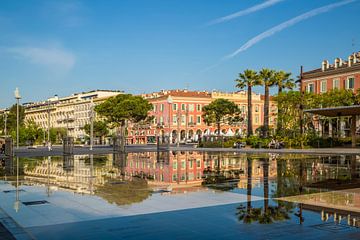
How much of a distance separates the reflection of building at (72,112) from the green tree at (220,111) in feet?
133

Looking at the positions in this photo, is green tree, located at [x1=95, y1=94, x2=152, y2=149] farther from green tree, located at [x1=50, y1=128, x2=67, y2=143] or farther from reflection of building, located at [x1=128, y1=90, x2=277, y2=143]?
green tree, located at [x1=50, y1=128, x2=67, y2=143]

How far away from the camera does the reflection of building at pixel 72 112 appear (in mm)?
130750

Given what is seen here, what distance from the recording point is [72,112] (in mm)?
138250

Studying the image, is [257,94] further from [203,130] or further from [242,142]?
[242,142]

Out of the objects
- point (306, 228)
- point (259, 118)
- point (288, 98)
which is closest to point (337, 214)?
point (306, 228)

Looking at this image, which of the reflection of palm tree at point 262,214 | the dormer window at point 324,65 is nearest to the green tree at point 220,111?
the dormer window at point 324,65

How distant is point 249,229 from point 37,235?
12.6 ft

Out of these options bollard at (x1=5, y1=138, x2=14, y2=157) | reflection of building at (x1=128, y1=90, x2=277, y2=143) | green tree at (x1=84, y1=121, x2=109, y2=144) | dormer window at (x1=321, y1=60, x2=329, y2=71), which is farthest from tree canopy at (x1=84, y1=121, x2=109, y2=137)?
bollard at (x1=5, y1=138, x2=14, y2=157)

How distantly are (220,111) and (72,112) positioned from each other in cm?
6421

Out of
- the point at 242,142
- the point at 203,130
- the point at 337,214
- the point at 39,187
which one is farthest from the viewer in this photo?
the point at 203,130

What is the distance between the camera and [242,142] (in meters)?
53.5

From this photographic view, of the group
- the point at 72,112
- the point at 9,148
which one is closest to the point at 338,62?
the point at 9,148

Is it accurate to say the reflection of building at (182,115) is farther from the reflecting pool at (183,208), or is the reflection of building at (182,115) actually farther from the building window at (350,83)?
the reflecting pool at (183,208)

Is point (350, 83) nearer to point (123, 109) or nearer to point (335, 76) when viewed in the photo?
point (335, 76)
